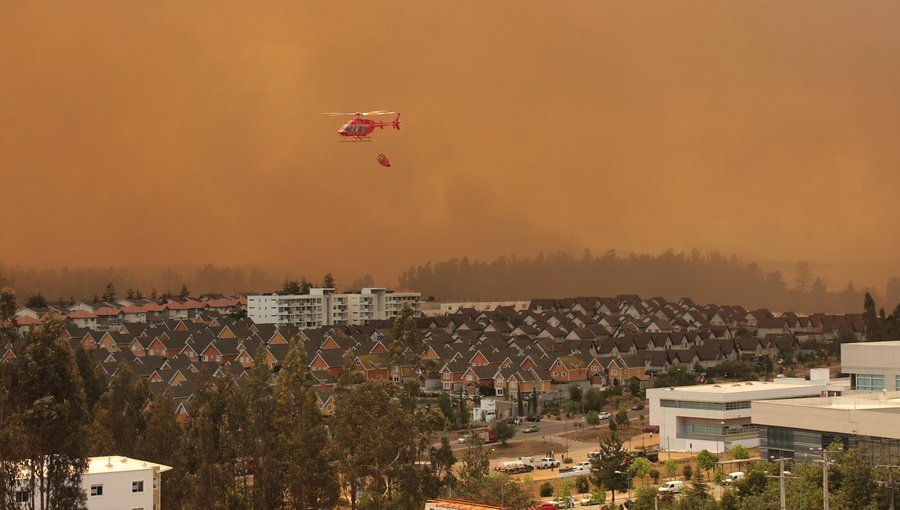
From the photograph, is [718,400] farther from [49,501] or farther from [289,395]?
[49,501]

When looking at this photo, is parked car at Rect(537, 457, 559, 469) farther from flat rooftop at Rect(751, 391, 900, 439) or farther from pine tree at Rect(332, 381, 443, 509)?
pine tree at Rect(332, 381, 443, 509)

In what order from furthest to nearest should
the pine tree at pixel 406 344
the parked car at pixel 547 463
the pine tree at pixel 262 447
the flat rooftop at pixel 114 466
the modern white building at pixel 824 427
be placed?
the pine tree at pixel 406 344 → the parked car at pixel 547 463 → the pine tree at pixel 262 447 → the modern white building at pixel 824 427 → the flat rooftop at pixel 114 466

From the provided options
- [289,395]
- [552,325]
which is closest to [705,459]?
[289,395]

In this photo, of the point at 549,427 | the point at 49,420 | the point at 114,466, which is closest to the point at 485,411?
the point at 549,427

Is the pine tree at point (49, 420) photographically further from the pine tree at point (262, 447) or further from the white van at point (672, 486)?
the white van at point (672, 486)

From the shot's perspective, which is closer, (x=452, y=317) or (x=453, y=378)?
(x=453, y=378)

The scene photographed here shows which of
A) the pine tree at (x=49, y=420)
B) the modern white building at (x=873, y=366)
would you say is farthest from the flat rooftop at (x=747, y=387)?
the pine tree at (x=49, y=420)
